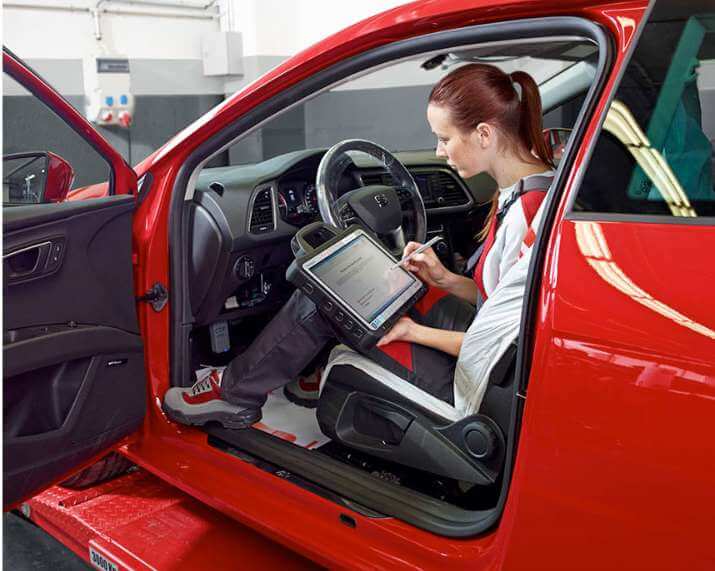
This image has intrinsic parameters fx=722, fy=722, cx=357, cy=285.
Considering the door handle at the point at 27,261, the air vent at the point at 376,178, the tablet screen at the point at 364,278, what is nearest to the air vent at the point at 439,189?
the air vent at the point at 376,178

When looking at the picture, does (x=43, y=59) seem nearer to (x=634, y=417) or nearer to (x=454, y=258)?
(x=454, y=258)

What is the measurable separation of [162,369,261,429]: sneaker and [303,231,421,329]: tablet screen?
0.51 metres

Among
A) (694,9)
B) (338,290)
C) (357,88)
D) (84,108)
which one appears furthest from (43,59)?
(694,9)

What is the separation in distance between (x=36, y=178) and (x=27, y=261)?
0.32 meters

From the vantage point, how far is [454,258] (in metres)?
3.12

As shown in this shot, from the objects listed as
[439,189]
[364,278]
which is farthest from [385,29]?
[439,189]

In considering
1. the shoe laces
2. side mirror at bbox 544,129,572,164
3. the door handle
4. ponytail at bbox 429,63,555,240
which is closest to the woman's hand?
ponytail at bbox 429,63,555,240

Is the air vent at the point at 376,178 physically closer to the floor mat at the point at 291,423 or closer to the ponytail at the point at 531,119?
the floor mat at the point at 291,423

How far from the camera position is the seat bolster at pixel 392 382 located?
166cm

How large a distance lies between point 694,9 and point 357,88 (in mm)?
5460

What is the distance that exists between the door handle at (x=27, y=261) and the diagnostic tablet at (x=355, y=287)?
0.55 metres

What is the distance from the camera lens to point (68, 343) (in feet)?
5.35

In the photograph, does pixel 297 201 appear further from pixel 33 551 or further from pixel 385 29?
pixel 33 551

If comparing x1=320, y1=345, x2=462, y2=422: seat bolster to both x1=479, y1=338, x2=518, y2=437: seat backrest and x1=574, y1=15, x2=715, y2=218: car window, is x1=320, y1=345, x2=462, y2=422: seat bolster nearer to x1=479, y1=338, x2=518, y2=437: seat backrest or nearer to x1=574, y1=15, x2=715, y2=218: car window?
x1=479, y1=338, x2=518, y2=437: seat backrest
